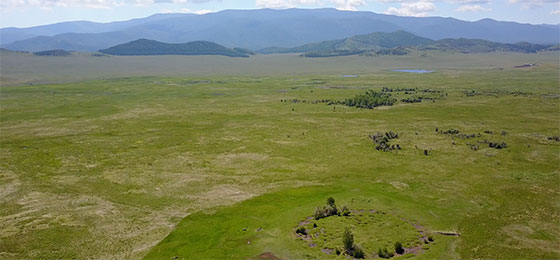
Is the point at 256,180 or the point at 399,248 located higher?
the point at 399,248

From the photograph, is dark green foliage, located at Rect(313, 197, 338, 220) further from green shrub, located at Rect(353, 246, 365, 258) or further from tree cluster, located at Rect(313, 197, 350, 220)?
green shrub, located at Rect(353, 246, 365, 258)

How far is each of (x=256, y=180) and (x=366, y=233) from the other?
866 inches

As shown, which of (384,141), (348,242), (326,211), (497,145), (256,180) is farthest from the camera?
(384,141)

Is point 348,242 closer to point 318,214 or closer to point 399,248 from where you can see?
point 399,248

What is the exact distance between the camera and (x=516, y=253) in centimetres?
3475

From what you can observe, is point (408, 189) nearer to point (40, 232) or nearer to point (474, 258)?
point (474, 258)

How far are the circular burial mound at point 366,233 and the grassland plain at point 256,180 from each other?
74 centimetres

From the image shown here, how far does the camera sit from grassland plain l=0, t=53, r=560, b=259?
37.7 m

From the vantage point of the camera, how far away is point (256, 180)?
184 ft

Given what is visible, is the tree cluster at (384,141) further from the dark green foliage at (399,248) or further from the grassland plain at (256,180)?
the dark green foliage at (399,248)

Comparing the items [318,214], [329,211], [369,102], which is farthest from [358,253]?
[369,102]

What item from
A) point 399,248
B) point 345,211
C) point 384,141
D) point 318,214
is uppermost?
point 384,141

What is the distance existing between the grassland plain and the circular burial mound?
741 millimetres

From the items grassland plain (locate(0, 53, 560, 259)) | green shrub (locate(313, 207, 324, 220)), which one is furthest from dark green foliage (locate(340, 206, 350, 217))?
grassland plain (locate(0, 53, 560, 259))
